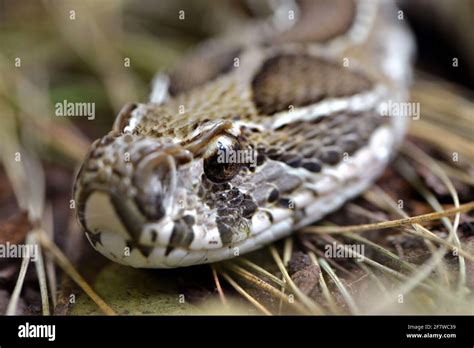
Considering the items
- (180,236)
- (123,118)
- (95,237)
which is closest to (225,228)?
(180,236)

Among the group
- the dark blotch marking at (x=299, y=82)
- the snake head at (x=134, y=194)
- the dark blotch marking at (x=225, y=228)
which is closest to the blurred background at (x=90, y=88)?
the dark blotch marking at (x=225, y=228)

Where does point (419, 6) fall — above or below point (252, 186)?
above
